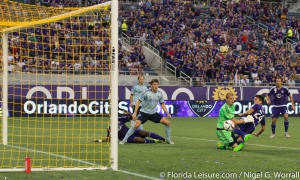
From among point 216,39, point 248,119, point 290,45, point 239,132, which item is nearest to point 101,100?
point 216,39

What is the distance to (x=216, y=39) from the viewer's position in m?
46.5

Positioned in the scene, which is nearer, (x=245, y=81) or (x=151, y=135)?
(x=151, y=135)

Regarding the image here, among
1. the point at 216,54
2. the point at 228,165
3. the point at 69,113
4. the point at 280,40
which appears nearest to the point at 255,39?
the point at 280,40

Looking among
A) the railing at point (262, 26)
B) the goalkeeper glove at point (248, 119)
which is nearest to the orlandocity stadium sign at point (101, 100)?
the railing at point (262, 26)

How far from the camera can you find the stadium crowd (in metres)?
42.3

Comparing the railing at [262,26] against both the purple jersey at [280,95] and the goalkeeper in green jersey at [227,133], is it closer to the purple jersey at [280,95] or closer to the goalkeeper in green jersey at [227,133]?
the purple jersey at [280,95]

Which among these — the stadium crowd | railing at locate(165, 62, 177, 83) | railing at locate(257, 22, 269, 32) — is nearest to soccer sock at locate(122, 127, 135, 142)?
the stadium crowd

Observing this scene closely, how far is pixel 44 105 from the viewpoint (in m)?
33.4

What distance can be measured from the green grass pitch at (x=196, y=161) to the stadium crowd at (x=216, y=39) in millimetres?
19394

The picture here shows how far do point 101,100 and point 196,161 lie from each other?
1972 centimetres

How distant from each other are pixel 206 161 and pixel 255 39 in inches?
1379

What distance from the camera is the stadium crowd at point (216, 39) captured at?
4231 centimetres

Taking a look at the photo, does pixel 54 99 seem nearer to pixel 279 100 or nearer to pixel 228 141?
pixel 279 100

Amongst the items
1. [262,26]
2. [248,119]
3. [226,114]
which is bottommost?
[248,119]
